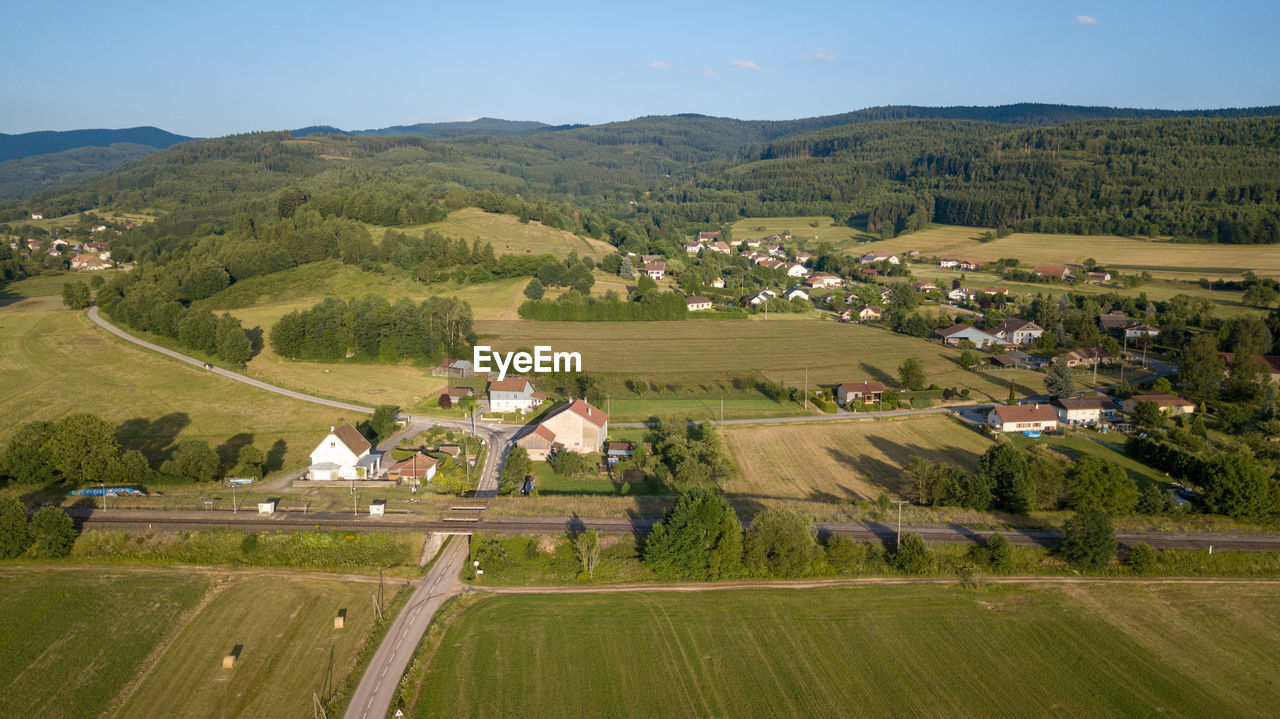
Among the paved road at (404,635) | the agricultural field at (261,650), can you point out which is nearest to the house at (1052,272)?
the paved road at (404,635)

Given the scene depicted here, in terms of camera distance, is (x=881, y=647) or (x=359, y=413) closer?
(x=881, y=647)

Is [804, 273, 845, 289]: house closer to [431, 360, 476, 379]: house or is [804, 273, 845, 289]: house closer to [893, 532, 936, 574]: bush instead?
[431, 360, 476, 379]: house

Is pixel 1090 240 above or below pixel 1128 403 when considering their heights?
above

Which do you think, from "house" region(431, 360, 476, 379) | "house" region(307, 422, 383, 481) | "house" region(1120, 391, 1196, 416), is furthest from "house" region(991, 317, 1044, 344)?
"house" region(307, 422, 383, 481)

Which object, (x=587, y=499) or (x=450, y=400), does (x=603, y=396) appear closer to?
(x=450, y=400)

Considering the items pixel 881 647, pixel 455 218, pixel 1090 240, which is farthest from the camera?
pixel 1090 240

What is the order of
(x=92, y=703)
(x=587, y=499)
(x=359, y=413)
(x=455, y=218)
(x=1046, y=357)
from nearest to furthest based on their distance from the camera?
(x=92, y=703) → (x=587, y=499) → (x=359, y=413) → (x=1046, y=357) → (x=455, y=218)

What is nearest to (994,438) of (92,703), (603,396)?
(603,396)
